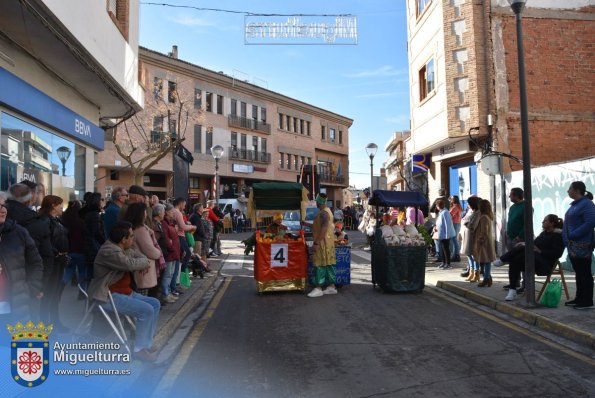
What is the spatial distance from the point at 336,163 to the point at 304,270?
5214cm

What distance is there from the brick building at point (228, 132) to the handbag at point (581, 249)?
1076 inches

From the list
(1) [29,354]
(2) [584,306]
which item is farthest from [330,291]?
(1) [29,354]

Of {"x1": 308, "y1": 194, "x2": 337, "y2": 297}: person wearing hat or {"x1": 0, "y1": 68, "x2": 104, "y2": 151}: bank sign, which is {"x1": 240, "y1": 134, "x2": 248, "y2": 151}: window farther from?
{"x1": 308, "y1": 194, "x2": 337, "y2": 297}: person wearing hat

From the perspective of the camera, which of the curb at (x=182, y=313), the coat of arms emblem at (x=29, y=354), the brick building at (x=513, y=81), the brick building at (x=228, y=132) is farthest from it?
the brick building at (x=228, y=132)

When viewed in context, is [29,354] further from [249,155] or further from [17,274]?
[249,155]

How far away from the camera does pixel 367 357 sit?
552cm

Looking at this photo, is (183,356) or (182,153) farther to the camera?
(182,153)

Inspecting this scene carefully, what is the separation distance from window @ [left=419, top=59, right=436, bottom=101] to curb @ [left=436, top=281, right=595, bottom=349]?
1024 centimetres

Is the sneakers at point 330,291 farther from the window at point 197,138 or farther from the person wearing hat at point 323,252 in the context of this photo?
the window at point 197,138

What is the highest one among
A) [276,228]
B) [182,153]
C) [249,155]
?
[249,155]

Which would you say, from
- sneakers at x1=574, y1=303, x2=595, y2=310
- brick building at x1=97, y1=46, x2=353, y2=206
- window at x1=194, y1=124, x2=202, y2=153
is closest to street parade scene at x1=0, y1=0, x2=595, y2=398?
sneakers at x1=574, y1=303, x2=595, y2=310

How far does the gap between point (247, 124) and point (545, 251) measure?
40304mm

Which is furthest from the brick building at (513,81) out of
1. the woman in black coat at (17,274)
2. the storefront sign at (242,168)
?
the storefront sign at (242,168)

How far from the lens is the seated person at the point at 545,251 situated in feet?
26.5
